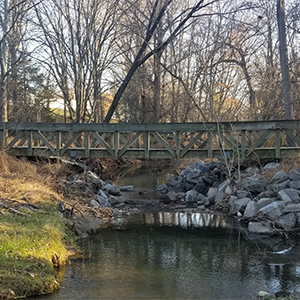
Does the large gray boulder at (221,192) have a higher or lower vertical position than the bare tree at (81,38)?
lower

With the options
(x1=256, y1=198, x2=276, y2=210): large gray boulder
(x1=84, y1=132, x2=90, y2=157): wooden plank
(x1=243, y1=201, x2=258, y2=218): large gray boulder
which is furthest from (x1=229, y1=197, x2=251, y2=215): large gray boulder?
(x1=84, y1=132, x2=90, y2=157): wooden plank

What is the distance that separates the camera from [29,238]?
640 cm

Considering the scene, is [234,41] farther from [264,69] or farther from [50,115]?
[50,115]

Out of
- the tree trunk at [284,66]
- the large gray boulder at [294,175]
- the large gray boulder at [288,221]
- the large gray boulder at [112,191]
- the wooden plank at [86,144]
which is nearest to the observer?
the large gray boulder at [288,221]

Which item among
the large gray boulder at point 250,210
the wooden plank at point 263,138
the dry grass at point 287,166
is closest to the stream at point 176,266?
the large gray boulder at point 250,210

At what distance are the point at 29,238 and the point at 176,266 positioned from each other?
8.77 ft

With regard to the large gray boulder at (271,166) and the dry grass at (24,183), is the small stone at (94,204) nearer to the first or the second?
the dry grass at (24,183)

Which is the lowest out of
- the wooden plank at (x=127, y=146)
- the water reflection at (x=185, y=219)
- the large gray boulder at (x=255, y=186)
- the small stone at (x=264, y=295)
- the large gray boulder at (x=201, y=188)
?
the small stone at (x=264, y=295)

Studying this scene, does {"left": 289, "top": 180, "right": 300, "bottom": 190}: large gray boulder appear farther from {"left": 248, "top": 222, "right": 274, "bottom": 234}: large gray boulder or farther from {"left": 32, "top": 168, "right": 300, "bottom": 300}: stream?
{"left": 32, "top": 168, "right": 300, "bottom": 300}: stream

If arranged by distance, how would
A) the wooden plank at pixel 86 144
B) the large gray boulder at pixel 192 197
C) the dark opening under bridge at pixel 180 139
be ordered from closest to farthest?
the dark opening under bridge at pixel 180 139
the large gray boulder at pixel 192 197
the wooden plank at pixel 86 144

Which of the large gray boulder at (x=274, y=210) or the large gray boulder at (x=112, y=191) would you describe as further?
the large gray boulder at (x=112, y=191)

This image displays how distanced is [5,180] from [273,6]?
18031mm

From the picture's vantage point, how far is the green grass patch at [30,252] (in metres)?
5.14

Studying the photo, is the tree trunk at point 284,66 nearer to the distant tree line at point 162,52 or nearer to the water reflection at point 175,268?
the distant tree line at point 162,52
